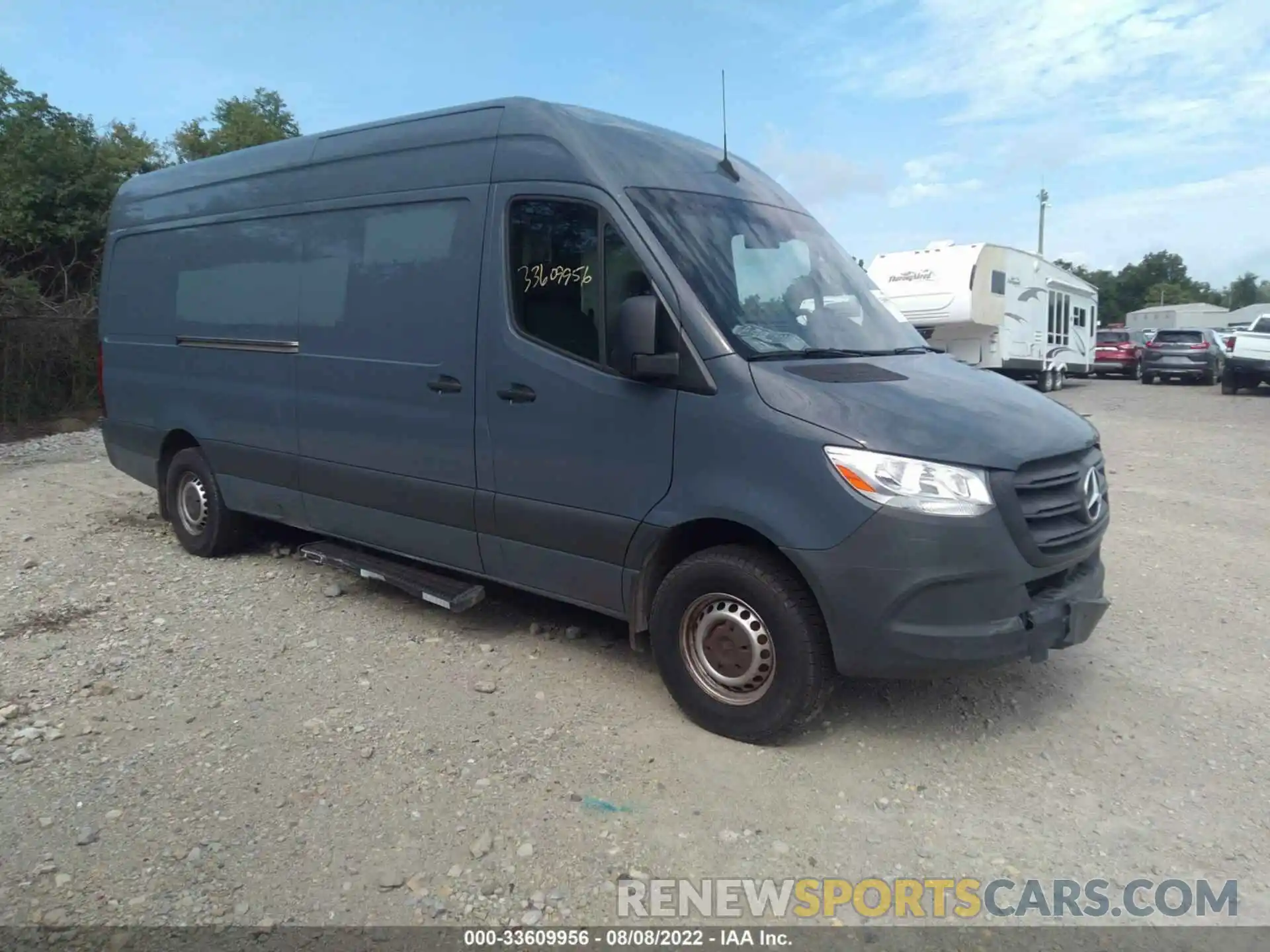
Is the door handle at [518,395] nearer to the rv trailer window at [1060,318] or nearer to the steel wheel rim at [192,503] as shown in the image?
the steel wheel rim at [192,503]

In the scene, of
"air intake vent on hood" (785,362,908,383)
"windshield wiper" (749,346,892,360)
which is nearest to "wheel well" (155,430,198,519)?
"windshield wiper" (749,346,892,360)

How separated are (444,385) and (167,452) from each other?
337 centimetres

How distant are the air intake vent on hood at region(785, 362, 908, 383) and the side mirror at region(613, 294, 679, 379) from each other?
1.66 feet

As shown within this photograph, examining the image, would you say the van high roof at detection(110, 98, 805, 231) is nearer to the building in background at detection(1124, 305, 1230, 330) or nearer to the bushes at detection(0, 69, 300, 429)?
the bushes at detection(0, 69, 300, 429)

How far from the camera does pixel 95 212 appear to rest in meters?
18.0

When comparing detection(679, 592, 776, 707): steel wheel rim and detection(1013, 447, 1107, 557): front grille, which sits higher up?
detection(1013, 447, 1107, 557): front grille

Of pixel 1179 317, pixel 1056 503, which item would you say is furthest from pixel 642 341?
pixel 1179 317

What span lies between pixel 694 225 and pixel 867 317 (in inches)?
41.6

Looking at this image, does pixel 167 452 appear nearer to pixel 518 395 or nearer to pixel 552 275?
pixel 518 395

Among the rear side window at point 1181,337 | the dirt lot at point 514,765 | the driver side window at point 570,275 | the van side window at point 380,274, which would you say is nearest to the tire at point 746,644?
the dirt lot at point 514,765

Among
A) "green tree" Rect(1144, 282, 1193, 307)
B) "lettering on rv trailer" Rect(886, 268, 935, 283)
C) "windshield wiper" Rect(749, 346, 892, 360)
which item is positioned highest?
"green tree" Rect(1144, 282, 1193, 307)

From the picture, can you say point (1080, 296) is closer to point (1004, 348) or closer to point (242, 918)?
point (1004, 348)

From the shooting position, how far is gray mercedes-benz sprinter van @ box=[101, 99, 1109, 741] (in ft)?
12.1

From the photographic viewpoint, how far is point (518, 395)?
15.2 ft
